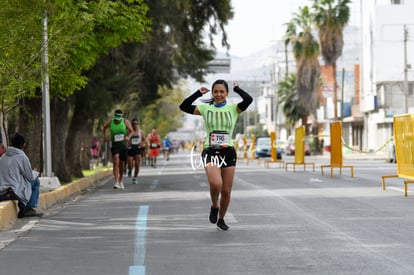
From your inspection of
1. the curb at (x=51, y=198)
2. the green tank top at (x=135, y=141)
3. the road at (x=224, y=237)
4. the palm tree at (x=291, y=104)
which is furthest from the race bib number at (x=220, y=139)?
the palm tree at (x=291, y=104)

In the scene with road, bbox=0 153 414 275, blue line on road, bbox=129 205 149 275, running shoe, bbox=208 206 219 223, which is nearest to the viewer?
blue line on road, bbox=129 205 149 275

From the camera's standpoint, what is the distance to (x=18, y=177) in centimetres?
1493

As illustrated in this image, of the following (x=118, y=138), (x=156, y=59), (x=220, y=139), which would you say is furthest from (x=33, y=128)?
(x=220, y=139)

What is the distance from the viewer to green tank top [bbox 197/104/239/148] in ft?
39.0

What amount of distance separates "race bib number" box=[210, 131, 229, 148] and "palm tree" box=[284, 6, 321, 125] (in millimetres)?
58877

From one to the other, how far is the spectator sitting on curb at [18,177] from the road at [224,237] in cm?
47

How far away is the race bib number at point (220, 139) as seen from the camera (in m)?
11.9

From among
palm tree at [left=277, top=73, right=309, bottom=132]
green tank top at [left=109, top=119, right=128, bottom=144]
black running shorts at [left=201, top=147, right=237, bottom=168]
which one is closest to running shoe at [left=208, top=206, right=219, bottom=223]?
black running shorts at [left=201, top=147, right=237, bottom=168]

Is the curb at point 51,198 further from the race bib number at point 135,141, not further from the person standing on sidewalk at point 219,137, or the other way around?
the person standing on sidewalk at point 219,137

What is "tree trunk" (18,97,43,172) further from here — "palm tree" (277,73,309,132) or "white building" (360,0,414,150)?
"palm tree" (277,73,309,132)

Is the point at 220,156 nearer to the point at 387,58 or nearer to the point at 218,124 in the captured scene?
the point at 218,124

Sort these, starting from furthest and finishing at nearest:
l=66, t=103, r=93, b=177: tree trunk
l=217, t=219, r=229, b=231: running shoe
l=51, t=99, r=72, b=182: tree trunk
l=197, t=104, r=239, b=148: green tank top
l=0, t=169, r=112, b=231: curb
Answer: l=66, t=103, r=93, b=177: tree trunk, l=51, t=99, r=72, b=182: tree trunk, l=0, t=169, r=112, b=231: curb, l=217, t=219, r=229, b=231: running shoe, l=197, t=104, r=239, b=148: green tank top

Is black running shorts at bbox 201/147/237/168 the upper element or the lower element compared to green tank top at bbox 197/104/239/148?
lower

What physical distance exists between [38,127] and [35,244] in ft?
46.7
